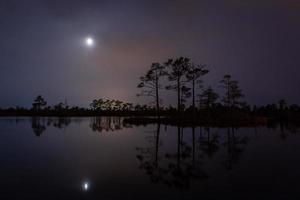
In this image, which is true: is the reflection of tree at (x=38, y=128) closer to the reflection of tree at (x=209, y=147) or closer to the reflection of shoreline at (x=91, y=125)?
the reflection of shoreline at (x=91, y=125)

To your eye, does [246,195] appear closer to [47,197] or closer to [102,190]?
[102,190]

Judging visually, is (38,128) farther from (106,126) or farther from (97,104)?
(97,104)

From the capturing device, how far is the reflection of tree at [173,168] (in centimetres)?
863

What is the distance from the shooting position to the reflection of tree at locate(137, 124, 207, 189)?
8.63m

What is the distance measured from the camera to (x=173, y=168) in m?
10.5

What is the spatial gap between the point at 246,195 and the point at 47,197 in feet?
16.1

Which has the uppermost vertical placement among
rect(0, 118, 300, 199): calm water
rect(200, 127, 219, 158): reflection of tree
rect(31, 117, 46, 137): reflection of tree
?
rect(31, 117, 46, 137): reflection of tree

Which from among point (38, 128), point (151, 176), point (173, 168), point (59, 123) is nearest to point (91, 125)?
point (59, 123)

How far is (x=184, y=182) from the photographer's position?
8375mm

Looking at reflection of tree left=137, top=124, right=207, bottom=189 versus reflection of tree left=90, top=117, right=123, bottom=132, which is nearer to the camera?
reflection of tree left=137, top=124, right=207, bottom=189

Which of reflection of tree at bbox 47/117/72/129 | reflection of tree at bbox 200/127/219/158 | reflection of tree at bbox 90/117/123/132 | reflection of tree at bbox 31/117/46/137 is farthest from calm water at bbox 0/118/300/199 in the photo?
reflection of tree at bbox 47/117/72/129

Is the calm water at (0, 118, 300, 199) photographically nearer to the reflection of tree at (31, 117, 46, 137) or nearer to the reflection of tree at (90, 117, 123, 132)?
the reflection of tree at (31, 117, 46, 137)

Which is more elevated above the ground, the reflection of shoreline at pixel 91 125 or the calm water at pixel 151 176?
the reflection of shoreline at pixel 91 125

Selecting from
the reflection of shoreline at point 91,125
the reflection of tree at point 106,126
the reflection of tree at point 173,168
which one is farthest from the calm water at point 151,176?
the reflection of tree at point 106,126
